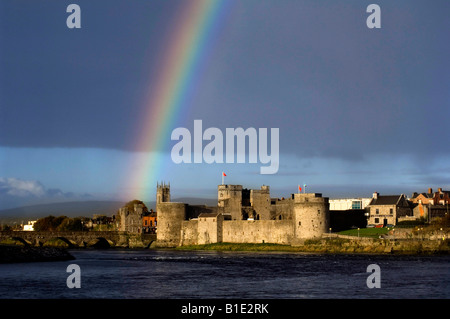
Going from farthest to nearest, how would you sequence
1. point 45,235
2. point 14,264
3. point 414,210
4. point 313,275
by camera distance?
1. point 45,235
2. point 414,210
3. point 14,264
4. point 313,275

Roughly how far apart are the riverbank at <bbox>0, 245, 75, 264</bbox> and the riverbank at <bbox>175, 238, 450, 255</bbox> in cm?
2636

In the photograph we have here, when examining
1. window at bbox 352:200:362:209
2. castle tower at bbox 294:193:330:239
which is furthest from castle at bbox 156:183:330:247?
window at bbox 352:200:362:209

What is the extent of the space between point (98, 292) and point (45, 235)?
78.3 meters

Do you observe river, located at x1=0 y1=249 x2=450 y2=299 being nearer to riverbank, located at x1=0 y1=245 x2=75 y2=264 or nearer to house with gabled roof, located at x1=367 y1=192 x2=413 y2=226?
riverbank, located at x1=0 y1=245 x2=75 y2=264

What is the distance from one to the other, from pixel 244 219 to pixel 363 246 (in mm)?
31519

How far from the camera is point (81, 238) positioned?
120562 millimetres

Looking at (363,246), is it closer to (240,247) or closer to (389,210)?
(240,247)

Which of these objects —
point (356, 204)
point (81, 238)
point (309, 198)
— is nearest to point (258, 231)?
point (309, 198)

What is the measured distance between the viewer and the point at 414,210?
105625 mm

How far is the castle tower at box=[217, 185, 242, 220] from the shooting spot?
108m

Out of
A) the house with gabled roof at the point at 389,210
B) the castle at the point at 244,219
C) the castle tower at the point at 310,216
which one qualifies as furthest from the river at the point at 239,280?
the house with gabled roof at the point at 389,210
